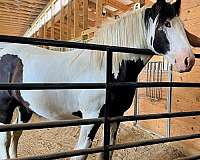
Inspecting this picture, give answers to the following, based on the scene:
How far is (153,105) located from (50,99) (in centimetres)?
148

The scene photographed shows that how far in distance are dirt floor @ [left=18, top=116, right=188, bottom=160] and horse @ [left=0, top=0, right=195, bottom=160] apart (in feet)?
1.94

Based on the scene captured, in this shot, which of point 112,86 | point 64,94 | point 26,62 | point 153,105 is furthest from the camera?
point 153,105

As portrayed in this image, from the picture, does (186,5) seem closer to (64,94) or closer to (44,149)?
(64,94)

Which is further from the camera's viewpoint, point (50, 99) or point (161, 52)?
point (50, 99)

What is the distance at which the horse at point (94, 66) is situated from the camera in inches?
46.0

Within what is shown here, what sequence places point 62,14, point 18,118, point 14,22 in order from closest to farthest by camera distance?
1. point 18,118
2. point 62,14
3. point 14,22

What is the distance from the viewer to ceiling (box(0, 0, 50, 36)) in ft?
25.0

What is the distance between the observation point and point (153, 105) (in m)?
2.71

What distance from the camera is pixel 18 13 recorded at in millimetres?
8859

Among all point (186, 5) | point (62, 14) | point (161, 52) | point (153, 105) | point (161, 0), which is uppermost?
point (62, 14)

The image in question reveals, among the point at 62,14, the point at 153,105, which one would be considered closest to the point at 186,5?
the point at 153,105

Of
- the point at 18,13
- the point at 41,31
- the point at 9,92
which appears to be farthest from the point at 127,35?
the point at 18,13

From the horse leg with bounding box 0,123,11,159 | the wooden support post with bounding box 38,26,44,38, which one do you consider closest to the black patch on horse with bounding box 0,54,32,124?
the horse leg with bounding box 0,123,11,159

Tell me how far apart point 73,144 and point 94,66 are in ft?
4.45
